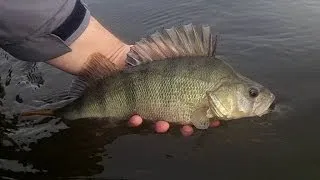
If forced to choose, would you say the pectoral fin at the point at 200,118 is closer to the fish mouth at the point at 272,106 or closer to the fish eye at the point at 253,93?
the fish eye at the point at 253,93

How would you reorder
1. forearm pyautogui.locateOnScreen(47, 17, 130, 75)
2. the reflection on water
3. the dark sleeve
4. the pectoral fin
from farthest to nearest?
forearm pyautogui.locateOnScreen(47, 17, 130, 75), the pectoral fin, the reflection on water, the dark sleeve

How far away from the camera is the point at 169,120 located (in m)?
3.00

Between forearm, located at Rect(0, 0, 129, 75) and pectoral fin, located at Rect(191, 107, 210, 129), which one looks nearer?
forearm, located at Rect(0, 0, 129, 75)

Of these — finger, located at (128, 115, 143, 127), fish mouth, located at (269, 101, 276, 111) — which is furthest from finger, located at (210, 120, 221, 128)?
finger, located at (128, 115, 143, 127)

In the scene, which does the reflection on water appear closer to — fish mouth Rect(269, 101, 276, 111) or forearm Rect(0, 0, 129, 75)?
fish mouth Rect(269, 101, 276, 111)

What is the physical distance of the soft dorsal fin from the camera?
3.01 m

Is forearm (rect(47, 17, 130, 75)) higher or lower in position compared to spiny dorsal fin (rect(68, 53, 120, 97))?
higher

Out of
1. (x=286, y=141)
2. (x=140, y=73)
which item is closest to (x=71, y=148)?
(x=140, y=73)

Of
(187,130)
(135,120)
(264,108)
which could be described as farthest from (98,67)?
(264,108)

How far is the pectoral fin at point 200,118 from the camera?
291 centimetres

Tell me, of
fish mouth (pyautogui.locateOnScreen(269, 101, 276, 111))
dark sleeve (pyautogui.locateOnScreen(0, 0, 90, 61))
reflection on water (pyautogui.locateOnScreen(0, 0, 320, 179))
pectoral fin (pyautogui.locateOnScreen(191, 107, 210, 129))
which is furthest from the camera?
fish mouth (pyautogui.locateOnScreen(269, 101, 276, 111))

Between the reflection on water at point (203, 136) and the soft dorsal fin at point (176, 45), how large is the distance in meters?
0.53

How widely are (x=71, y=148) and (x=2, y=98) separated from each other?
3.41 feet

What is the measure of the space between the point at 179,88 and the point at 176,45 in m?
0.31
